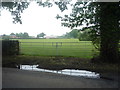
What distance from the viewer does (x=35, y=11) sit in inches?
250

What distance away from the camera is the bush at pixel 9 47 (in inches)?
301

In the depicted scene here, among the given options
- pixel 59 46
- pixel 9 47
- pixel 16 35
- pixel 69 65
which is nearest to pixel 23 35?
pixel 16 35

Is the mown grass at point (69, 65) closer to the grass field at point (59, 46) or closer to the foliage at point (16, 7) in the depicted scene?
the grass field at point (59, 46)

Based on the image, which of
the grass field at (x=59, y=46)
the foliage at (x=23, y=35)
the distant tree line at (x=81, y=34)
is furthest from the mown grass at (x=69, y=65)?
the foliage at (x=23, y=35)

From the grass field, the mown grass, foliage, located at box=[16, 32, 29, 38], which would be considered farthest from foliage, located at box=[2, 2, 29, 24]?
the mown grass

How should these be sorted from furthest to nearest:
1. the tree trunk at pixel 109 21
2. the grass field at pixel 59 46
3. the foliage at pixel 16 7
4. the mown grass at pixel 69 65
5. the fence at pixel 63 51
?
1. the fence at pixel 63 51
2. the grass field at pixel 59 46
3. the foliage at pixel 16 7
4. the mown grass at pixel 69 65
5. the tree trunk at pixel 109 21

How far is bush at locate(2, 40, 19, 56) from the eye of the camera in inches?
301

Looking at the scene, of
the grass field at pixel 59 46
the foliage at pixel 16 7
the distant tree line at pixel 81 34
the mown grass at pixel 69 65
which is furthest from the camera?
the grass field at pixel 59 46

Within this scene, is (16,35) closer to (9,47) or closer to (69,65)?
(9,47)

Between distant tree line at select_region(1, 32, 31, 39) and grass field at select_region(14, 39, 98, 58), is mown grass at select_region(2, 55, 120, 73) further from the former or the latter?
distant tree line at select_region(1, 32, 31, 39)

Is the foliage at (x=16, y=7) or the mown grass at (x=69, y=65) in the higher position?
the foliage at (x=16, y=7)

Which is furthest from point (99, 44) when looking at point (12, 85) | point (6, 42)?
point (6, 42)

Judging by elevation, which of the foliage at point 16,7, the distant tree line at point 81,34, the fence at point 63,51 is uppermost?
the foliage at point 16,7

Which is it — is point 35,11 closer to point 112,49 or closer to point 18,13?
point 18,13
